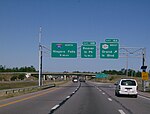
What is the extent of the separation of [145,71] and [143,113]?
31729 millimetres

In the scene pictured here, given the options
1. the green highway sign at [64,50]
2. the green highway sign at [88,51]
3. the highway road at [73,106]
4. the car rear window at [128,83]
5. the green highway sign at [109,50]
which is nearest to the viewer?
the highway road at [73,106]

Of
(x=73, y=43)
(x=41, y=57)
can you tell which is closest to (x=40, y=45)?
(x=41, y=57)

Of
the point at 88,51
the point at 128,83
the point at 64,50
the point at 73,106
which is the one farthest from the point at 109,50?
the point at 73,106

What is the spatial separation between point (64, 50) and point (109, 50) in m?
7.53

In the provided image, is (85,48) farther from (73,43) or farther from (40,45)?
(40,45)

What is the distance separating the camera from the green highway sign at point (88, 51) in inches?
2111

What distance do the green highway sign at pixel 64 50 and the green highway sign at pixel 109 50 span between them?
454cm

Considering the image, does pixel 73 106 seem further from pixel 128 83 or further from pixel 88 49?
pixel 88 49

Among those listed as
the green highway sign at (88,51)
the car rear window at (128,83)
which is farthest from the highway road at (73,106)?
the green highway sign at (88,51)

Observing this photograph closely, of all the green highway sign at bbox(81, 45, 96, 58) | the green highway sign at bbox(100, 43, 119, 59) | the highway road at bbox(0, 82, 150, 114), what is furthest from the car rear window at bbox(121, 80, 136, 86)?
the green highway sign at bbox(81, 45, 96, 58)

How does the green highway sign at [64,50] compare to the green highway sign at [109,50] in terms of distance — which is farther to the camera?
the green highway sign at [64,50]

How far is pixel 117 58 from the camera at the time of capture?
5347 centimetres

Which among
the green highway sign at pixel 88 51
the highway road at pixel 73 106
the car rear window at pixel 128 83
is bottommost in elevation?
the highway road at pixel 73 106

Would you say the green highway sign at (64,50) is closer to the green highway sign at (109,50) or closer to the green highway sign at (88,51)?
the green highway sign at (88,51)
